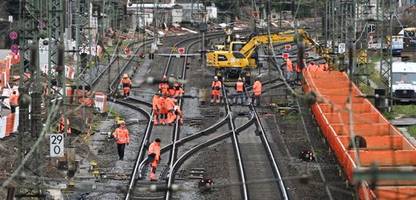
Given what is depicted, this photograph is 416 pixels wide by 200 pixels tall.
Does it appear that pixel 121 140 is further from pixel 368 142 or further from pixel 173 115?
pixel 368 142

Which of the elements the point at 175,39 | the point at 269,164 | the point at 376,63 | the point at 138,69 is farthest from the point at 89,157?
the point at 175,39

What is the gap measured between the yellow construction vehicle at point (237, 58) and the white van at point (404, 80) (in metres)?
5.61

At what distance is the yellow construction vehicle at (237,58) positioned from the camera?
135 feet

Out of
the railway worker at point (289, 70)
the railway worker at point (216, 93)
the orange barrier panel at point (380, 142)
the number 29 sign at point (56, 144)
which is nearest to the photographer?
the number 29 sign at point (56, 144)

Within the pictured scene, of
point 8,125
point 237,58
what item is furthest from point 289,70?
point 8,125

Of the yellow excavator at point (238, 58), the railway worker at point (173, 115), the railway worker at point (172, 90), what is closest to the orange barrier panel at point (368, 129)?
the railway worker at point (173, 115)

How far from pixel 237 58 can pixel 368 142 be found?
2062 cm

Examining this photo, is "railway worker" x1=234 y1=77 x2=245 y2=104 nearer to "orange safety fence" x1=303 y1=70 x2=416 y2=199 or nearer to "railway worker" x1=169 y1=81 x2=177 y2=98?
"orange safety fence" x1=303 y1=70 x2=416 y2=199

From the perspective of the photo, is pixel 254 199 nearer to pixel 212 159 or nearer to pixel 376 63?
pixel 212 159

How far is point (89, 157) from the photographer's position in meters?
22.7

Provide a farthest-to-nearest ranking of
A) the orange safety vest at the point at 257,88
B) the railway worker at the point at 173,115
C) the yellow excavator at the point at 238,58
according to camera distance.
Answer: the yellow excavator at the point at 238,58 < the orange safety vest at the point at 257,88 < the railway worker at the point at 173,115

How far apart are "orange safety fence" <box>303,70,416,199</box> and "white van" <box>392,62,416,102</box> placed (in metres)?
4.60

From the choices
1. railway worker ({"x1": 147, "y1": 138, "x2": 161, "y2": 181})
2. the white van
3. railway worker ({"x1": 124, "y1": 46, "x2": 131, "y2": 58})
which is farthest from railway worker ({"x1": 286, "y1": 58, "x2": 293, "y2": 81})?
A: railway worker ({"x1": 147, "y1": 138, "x2": 161, "y2": 181})

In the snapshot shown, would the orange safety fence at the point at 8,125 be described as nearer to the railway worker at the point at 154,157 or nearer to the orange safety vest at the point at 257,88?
the railway worker at the point at 154,157
